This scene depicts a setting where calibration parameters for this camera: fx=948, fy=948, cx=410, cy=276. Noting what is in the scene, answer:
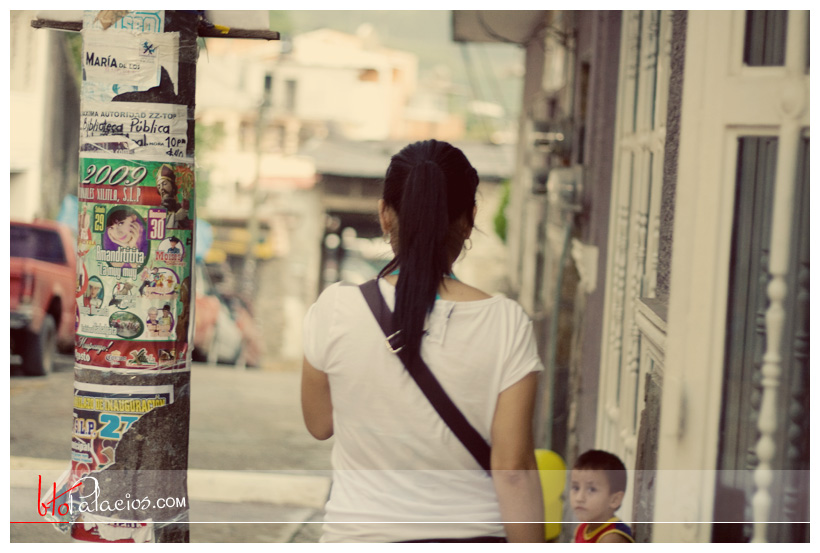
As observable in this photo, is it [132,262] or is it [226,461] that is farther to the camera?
[226,461]

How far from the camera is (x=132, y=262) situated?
2.65 m

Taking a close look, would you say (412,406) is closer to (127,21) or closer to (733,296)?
(733,296)

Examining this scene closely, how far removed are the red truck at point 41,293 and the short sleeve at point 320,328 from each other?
6.78 m

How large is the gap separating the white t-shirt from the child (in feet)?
3.01

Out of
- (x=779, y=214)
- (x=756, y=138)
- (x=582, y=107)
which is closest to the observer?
(x=779, y=214)

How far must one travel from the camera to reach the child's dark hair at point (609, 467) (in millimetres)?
2979

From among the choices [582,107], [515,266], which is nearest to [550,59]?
[582,107]

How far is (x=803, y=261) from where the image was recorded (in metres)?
2.57

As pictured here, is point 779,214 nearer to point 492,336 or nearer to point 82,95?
point 492,336

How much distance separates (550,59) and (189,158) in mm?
6314

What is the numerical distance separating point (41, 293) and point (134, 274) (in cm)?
679

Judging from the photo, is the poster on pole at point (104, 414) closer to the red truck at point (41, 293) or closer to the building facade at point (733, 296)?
the building facade at point (733, 296)

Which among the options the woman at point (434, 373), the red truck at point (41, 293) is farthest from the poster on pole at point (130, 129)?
the red truck at point (41, 293)

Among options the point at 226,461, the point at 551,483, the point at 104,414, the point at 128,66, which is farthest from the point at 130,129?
the point at 226,461
